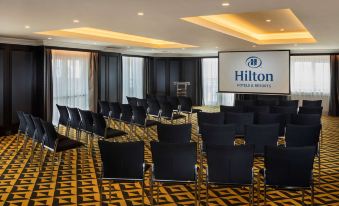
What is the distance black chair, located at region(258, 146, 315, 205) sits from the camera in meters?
4.30

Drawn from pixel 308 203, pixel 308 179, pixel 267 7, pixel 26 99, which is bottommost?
pixel 308 203

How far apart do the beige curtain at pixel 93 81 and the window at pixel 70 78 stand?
12 cm

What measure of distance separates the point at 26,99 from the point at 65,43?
7.73ft

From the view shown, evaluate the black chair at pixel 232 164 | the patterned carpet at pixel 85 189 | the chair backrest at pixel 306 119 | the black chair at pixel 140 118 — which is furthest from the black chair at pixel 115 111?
the black chair at pixel 232 164

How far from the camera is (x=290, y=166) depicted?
14.2 ft

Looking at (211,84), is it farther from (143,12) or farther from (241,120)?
(143,12)

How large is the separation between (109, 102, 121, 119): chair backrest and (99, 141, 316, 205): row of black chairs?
217 inches

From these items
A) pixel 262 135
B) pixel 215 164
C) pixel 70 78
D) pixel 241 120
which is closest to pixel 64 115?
pixel 70 78

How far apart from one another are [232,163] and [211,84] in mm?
15294

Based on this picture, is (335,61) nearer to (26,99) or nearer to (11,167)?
(26,99)

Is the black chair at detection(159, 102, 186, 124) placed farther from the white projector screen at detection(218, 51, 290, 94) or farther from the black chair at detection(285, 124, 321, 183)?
the white projector screen at detection(218, 51, 290, 94)

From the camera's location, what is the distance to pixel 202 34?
1012cm

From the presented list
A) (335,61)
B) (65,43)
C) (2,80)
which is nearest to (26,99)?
(2,80)

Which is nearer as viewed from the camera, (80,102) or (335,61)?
(80,102)
